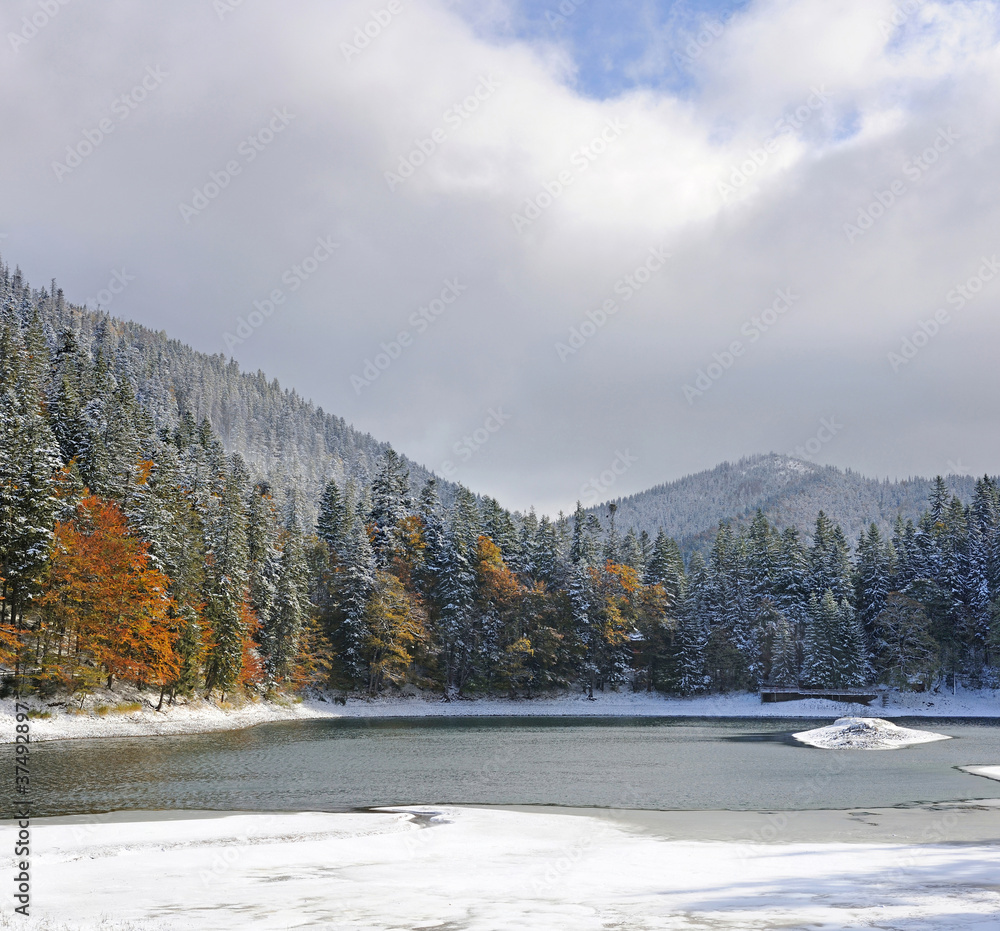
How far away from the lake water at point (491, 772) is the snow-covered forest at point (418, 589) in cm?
1208

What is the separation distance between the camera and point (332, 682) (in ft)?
292

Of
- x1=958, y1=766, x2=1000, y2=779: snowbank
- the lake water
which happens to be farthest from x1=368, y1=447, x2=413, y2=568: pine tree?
x1=958, y1=766, x2=1000, y2=779: snowbank

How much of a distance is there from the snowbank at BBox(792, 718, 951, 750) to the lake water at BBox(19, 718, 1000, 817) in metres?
1.99

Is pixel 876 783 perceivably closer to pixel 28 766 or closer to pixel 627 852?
pixel 627 852

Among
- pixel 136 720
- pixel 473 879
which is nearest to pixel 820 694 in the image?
pixel 136 720

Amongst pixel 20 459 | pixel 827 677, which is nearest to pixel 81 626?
pixel 20 459

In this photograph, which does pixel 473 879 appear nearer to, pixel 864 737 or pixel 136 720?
pixel 864 737

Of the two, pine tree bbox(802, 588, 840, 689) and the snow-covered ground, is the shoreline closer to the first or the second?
the snow-covered ground

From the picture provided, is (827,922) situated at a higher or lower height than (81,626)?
lower

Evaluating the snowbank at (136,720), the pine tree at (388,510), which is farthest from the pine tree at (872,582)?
the snowbank at (136,720)

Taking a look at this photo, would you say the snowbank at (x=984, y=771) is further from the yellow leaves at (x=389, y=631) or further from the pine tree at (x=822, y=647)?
the yellow leaves at (x=389, y=631)

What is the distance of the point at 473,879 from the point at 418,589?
8360 centimetres

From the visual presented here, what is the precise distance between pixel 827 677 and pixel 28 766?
3374 inches

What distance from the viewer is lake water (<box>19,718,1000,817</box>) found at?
30.5 metres
